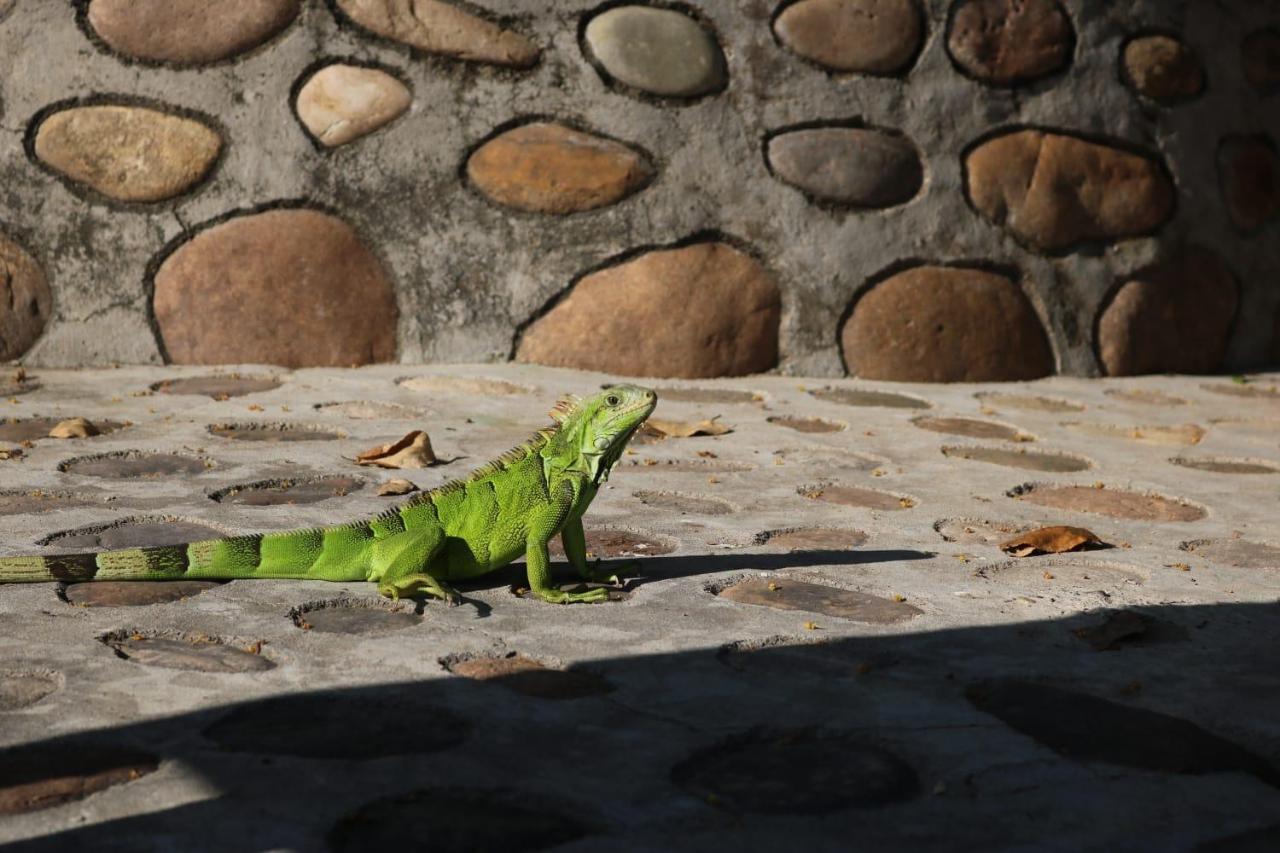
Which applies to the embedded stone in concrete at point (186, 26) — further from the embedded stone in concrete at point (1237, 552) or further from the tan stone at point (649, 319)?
the embedded stone in concrete at point (1237, 552)

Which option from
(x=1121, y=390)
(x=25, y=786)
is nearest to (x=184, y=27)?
(x=1121, y=390)

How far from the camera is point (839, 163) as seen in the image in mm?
6766

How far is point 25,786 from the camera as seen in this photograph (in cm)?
211

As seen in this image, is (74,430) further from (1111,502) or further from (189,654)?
(1111,502)

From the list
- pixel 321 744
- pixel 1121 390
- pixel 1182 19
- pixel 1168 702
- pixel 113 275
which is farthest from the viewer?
Result: pixel 1182 19

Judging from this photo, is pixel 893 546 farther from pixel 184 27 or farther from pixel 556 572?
pixel 184 27

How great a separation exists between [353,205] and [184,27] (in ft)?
3.43

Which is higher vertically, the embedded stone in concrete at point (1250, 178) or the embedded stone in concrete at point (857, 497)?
the embedded stone in concrete at point (1250, 178)

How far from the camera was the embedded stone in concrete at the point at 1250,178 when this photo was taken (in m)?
7.73

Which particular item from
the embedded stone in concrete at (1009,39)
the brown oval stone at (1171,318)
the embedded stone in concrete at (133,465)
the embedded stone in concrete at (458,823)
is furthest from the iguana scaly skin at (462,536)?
the brown oval stone at (1171,318)

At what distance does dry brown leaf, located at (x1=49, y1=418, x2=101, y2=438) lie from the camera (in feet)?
15.9

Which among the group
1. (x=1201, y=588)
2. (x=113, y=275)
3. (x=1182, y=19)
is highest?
(x=1182, y=19)

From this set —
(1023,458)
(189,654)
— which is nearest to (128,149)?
(1023,458)

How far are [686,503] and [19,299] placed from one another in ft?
11.6
